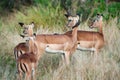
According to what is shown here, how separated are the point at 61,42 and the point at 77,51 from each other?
0.87 m

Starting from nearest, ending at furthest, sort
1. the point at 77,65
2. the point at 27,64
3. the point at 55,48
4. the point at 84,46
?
the point at 27,64, the point at 77,65, the point at 55,48, the point at 84,46

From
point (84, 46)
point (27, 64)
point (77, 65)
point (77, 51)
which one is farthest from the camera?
point (77, 51)

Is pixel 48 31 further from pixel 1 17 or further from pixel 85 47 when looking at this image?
pixel 1 17

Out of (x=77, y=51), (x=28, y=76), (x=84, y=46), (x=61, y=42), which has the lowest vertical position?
(x=28, y=76)

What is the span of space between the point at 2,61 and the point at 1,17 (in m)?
9.62

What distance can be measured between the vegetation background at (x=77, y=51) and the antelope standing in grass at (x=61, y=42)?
0.70 feet

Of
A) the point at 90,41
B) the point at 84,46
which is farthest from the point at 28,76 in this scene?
the point at 90,41

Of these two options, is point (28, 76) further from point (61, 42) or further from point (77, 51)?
point (77, 51)

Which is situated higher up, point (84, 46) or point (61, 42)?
point (61, 42)

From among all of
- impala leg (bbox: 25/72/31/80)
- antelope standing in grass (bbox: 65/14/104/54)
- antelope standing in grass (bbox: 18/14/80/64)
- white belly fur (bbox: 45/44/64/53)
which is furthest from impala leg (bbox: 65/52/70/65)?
impala leg (bbox: 25/72/31/80)

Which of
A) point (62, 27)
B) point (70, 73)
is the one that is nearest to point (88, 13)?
point (62, 27)

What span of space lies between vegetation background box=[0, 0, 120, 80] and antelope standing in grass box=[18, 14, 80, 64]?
8.4 inches

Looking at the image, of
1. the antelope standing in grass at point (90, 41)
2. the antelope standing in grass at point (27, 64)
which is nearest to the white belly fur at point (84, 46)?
the antelope standing in grass at point (90, 41)

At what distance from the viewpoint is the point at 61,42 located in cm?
877
